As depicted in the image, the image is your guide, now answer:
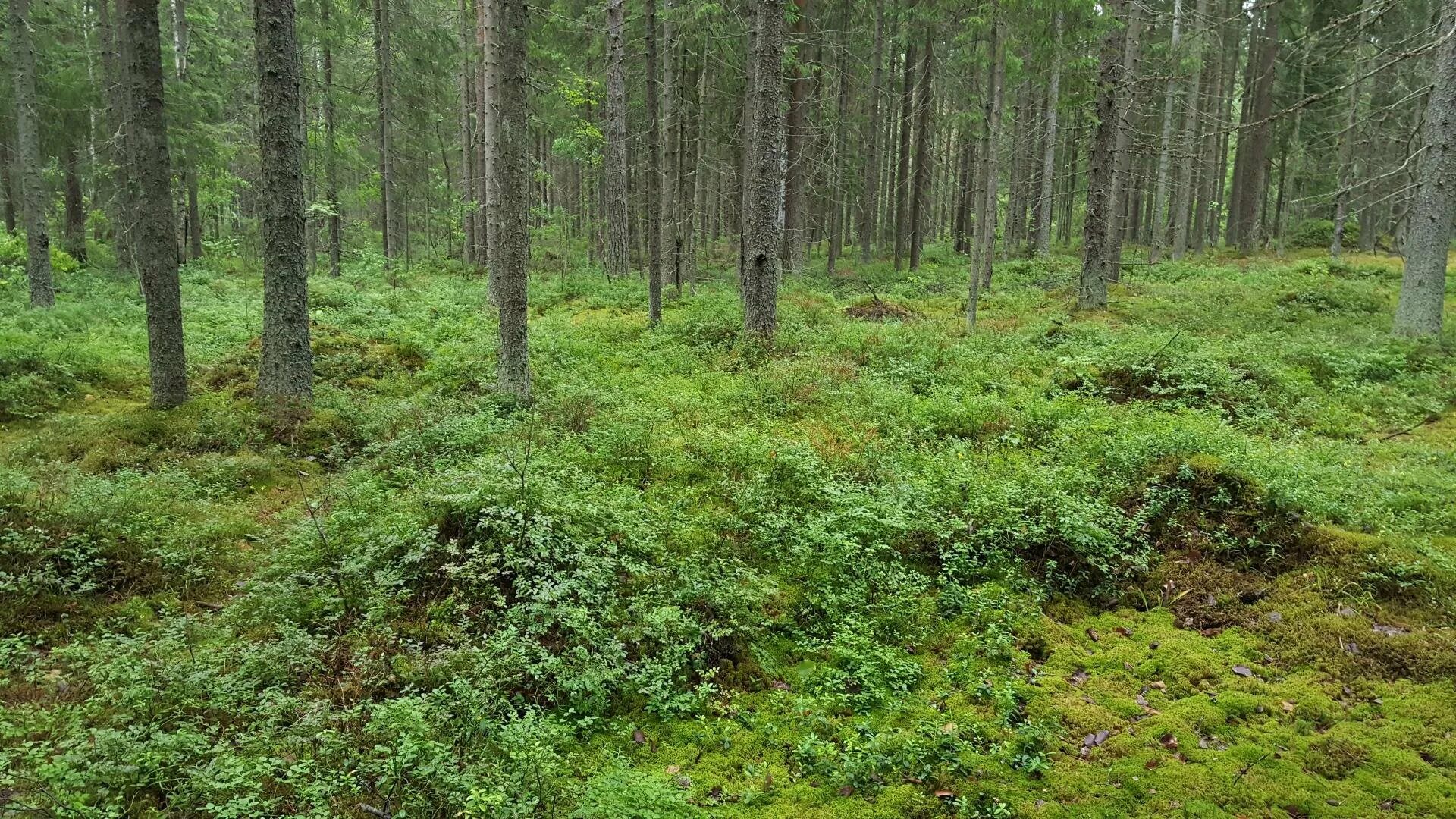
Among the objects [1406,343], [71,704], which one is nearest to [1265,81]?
[1406,343]

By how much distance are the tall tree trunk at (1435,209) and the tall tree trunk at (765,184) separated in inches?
410

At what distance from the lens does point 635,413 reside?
948 centimetres

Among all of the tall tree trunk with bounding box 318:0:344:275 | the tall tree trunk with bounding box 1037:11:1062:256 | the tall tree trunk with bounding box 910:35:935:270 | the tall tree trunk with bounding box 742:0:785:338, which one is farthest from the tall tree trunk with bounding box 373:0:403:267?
the tall tree trunk with bounding box 1037:11:1062:256

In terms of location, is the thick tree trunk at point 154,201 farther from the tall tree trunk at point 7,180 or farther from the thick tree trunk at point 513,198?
the tall tree trunk at point 7,180

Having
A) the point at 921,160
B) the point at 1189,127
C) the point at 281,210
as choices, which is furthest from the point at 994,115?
the point at 1189,127

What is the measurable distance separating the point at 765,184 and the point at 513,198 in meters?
4.98

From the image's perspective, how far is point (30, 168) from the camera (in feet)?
49.4

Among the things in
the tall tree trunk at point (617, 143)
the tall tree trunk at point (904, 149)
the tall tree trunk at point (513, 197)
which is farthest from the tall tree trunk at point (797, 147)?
the tall tree trunk at point (513, 197)

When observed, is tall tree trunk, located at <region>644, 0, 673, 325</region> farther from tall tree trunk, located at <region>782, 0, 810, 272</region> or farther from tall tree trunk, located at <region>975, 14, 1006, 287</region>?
tall tree trunk, located at <region>975, 14, 1006, 287</region>

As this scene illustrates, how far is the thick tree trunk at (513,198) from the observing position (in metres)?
9.34

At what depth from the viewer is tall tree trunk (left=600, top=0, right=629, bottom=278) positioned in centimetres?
1614

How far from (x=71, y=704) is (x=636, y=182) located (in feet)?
94.6

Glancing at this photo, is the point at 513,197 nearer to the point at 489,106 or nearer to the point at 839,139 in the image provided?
the point at 489,106

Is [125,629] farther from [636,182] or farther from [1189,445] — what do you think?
[636,182]
